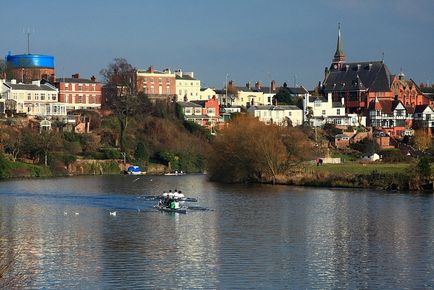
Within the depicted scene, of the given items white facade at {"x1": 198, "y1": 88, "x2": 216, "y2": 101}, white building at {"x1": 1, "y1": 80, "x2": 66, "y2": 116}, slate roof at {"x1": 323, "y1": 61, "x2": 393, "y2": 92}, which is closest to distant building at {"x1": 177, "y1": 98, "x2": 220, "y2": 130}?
white facade at {"x1": 198, "y1": 88, "x2": 216, "y2": 101}

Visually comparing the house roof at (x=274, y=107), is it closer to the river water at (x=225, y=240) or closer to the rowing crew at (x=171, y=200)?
the river water at (x=225, y=240)

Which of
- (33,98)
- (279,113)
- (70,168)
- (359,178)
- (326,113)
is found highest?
(33,98)

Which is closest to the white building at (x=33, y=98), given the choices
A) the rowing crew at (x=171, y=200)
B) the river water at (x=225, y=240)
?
the river water at (x=225, y=240)

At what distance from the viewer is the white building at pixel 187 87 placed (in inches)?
6565

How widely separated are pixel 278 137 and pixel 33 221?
126ft

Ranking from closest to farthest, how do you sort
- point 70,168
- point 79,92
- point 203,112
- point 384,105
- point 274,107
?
point 70,168
point 79,92
point 203,112
point 384,105
point 274,107

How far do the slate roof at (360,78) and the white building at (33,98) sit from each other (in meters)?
53.7

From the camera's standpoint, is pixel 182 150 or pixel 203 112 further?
pixel 203 112

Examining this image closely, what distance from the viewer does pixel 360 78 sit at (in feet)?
543

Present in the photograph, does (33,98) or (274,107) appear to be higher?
(274,107)

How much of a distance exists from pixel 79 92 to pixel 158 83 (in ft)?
53.3

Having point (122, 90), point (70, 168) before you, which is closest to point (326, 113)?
point (122, 90)

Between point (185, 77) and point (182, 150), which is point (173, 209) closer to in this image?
point (182, 150)

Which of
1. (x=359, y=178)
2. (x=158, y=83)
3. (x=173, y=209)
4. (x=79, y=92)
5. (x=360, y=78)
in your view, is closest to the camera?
(x=173, y=209)
